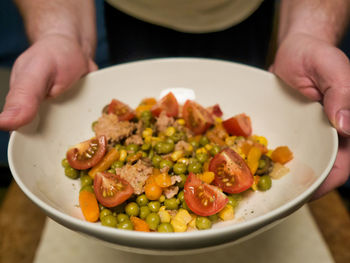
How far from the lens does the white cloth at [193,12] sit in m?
2.45

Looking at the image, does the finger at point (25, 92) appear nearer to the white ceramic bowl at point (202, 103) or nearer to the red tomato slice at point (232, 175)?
the white ceramic bowl at point (202, 103)

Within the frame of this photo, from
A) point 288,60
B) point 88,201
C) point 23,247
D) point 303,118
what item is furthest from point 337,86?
point 23,247

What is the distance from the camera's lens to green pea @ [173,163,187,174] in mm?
1816

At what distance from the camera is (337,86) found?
1666 mm

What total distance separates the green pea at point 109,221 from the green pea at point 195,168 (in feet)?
1.56

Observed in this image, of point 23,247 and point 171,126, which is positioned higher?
point 171,126

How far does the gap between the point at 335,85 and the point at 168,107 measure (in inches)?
38.4

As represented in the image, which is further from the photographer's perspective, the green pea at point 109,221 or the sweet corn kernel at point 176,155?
the sweet corn kernel at point 176,155

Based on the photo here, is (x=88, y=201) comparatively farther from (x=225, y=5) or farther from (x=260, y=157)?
(x=225, y=5)

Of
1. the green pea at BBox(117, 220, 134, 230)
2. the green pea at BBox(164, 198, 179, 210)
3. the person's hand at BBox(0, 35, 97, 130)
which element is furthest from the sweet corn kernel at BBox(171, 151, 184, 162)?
the person's hand at BBox(0, 35, 97, 130)

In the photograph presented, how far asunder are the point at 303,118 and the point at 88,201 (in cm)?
122

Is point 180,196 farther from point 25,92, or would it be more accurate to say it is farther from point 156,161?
point 25,92

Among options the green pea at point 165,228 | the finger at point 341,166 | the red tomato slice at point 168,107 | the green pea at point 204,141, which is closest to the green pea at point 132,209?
the green pea at point 165,228

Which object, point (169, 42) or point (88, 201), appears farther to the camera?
point (169, 42)
